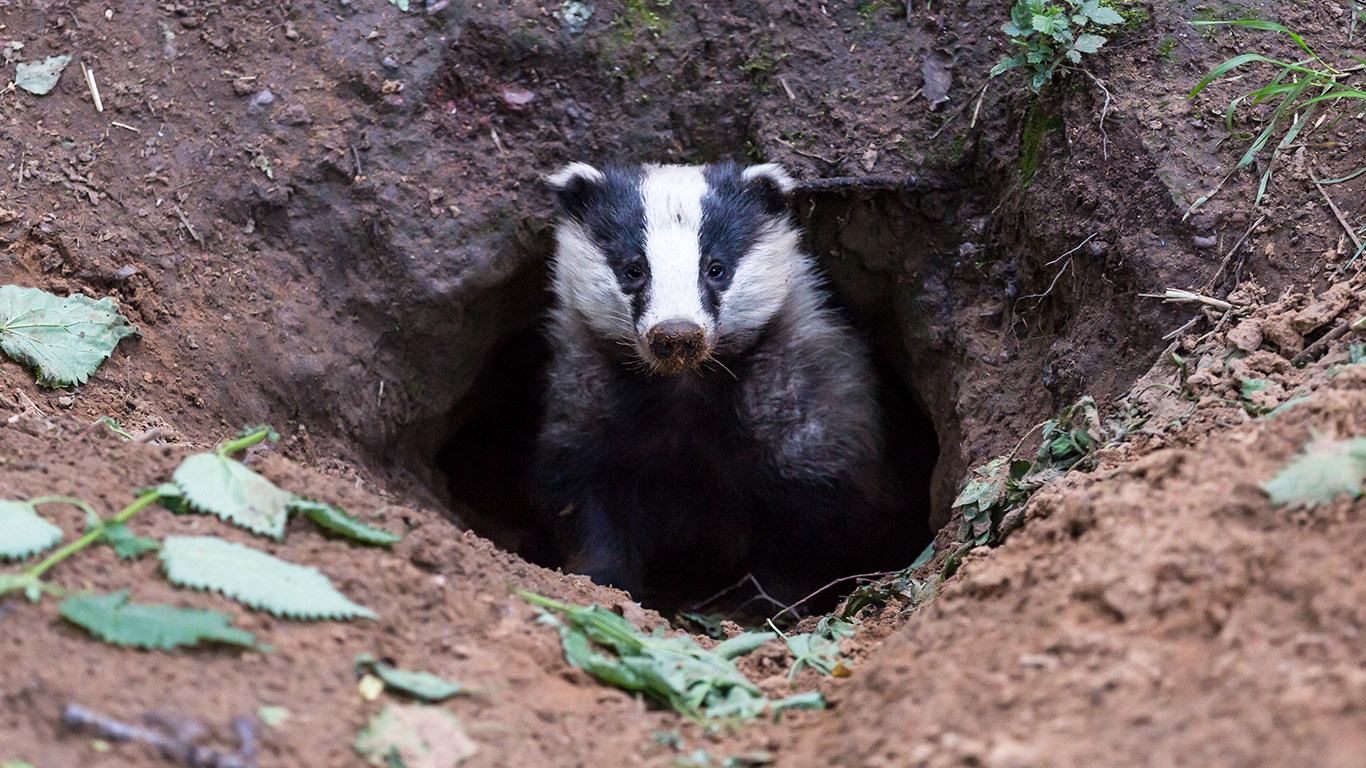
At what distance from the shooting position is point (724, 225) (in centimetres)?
493

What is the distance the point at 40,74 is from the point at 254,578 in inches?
142

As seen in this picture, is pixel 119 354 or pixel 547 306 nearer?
pixel 119 354

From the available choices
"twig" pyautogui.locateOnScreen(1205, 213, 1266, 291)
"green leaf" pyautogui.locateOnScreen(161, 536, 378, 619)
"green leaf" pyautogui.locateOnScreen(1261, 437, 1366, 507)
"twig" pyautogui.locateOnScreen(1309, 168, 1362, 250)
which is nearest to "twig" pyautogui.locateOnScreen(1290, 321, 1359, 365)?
"twig" pyautogui.locateOnScreen(1309, 168, 1362, 250)

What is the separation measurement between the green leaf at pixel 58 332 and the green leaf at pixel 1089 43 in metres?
3.95

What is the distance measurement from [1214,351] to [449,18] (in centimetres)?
382

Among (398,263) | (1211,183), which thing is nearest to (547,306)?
(398,263)

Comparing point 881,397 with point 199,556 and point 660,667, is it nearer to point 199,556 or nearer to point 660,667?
point 660,667

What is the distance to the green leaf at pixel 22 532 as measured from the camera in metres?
2.19

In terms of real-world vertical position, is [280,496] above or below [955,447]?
above

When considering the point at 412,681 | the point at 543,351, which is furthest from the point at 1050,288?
the point at 543,351

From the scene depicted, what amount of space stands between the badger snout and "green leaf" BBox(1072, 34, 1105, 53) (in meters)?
1.88

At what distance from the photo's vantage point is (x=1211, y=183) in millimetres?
3840

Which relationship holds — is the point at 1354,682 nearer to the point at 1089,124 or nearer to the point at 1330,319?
the point at 1330,319

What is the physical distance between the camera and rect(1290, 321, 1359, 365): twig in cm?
302
